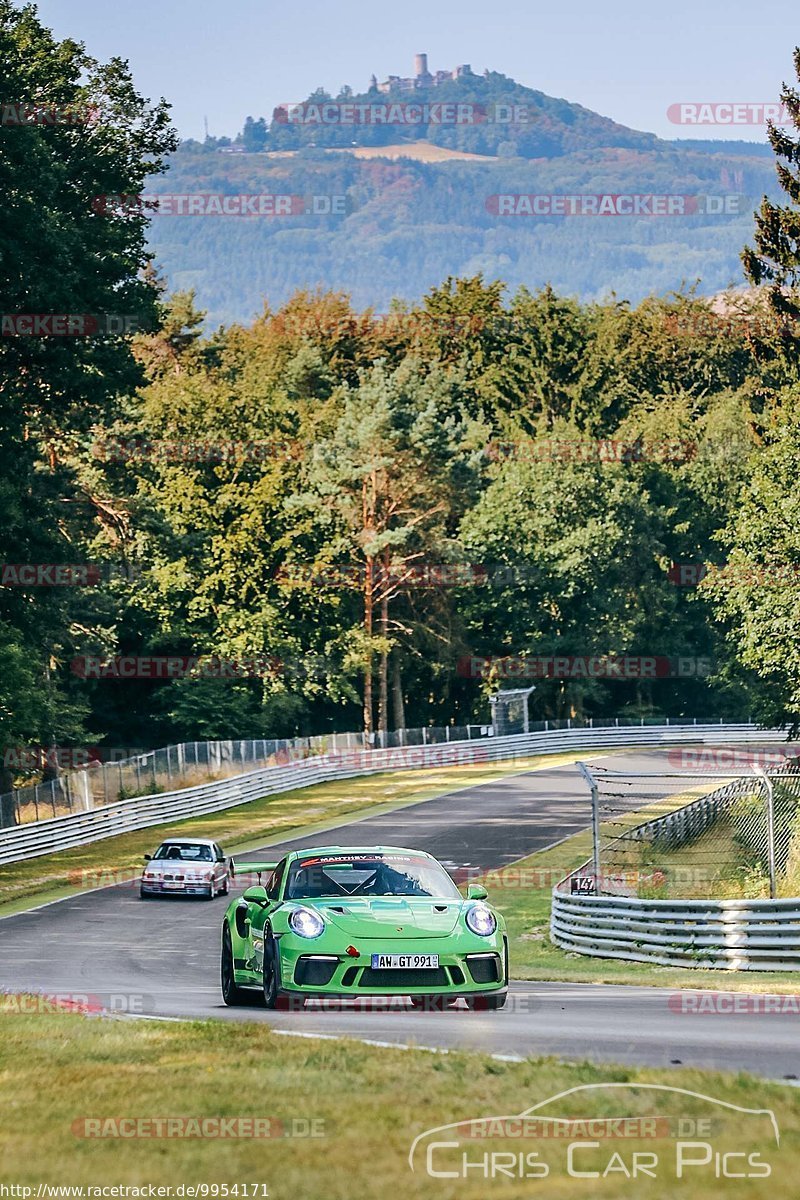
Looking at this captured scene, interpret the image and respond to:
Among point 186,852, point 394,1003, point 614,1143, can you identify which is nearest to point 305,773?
point 186,852

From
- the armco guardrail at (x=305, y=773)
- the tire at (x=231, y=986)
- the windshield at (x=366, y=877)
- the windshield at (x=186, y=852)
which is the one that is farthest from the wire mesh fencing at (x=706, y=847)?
the armco guardrail at (x=305, y=773)

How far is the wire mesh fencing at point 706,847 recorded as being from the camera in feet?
86.0

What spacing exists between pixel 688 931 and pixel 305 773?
44.4 m

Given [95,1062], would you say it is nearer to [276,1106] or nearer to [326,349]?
[276,1106]

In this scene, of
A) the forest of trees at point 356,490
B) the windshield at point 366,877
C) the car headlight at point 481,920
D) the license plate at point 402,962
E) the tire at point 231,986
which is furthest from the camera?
the forest of trees at point 356,490

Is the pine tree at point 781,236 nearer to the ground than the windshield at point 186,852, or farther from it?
farther from it

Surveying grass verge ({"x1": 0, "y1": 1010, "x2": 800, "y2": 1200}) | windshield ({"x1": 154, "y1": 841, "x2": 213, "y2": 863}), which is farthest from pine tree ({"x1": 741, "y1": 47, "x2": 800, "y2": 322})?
grass verge ({"x1": 0, "y1": 1010, "x2": 800, "y2": 1200})

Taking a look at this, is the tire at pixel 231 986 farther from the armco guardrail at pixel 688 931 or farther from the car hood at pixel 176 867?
the car hood at pixel 176 867

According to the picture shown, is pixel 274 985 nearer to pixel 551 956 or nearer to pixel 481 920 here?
pixel 481 920

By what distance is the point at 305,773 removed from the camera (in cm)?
6656

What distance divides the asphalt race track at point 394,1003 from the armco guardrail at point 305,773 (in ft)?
17.1

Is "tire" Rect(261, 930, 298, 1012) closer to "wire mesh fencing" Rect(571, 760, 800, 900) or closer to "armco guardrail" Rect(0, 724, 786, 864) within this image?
"wire mesh fencing" Rect(571, 760, 800, 900)

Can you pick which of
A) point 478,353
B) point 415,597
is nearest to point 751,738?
point 415,597

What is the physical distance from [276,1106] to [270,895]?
663 centimetres
